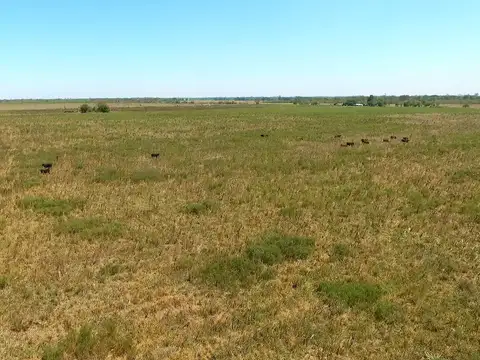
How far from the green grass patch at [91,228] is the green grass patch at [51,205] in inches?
45.1

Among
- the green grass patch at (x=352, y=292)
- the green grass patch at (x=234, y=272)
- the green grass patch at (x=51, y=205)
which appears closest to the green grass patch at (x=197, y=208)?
the green grass patch at (x=51, y=205)

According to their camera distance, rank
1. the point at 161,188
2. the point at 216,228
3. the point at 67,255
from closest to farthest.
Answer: the point at 67,255
the point at 216,228
the point at 161,188

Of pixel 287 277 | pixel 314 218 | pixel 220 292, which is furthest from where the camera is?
pixel 314 218

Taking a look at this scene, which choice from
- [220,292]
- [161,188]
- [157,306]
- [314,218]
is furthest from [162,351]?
[161,188]

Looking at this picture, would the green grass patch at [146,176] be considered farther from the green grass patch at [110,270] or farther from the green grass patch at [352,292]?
the green grass patch at [352,292]

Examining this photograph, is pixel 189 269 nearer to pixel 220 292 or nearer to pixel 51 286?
pixel 220 292

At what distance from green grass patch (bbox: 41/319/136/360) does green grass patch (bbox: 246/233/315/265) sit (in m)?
3.38

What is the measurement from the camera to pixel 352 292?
6.68m

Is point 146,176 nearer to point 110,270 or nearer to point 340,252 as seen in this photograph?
point 110,270

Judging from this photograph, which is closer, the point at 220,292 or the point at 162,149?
the point at 220,292

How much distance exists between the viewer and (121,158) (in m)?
21.3

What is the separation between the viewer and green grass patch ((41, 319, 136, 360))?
5027 mm

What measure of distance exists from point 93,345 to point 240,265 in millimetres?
3307

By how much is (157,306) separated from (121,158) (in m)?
16.1
